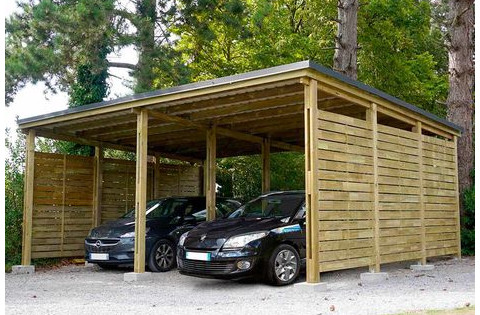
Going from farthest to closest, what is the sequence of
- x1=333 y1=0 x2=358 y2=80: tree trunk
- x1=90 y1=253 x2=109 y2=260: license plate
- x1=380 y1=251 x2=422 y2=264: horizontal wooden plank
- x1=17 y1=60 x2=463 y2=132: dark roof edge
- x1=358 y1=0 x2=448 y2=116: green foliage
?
x1=358 y1=0 x2=448 y2=116: green foliage
x1=333 y1=0 x2=358 y2=80: tree trunk
x1=90 y1=253 x2=109 y2=260: license plate
x1=380 y1=251 x2=422 y2=264: horizontal wooden plank
x1=17 y1=60 x2=463 y2=132: dark roof edge

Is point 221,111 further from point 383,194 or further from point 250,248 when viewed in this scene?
point 250,248

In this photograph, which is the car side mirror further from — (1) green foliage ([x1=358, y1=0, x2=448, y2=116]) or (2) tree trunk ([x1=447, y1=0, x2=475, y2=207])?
(1) green foliage ([x1=358, y1=0, x2=448, y2=116])

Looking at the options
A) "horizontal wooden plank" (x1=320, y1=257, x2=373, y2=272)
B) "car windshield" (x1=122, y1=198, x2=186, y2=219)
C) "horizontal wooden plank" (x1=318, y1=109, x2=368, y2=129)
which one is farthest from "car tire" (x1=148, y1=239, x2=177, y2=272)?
"horizontal wooden plank" (x1=318, y1=109, x2=368, y2=129)

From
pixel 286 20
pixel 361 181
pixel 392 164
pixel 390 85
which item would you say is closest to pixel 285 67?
pixel 361 181

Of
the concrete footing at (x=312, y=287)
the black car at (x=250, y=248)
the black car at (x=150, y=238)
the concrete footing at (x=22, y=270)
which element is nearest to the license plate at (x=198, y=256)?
the black car at (x=250, y=248)

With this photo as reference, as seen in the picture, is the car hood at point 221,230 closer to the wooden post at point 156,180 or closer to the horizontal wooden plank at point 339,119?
→ the horizontal wooden plank at point 339,119

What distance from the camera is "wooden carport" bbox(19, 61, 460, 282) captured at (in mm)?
9445

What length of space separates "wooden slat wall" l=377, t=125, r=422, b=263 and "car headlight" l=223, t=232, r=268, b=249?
2.62 metres

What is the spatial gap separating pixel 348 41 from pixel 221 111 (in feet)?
21.1

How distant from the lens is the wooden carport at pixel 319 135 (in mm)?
9445

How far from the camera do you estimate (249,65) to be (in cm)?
2192

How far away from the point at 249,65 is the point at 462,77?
7.91 metres

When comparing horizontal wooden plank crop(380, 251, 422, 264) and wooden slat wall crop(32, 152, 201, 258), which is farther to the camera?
wooden slat wall crop(32, 152, 201, 258)

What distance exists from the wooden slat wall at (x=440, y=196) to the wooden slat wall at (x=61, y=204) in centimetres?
814
